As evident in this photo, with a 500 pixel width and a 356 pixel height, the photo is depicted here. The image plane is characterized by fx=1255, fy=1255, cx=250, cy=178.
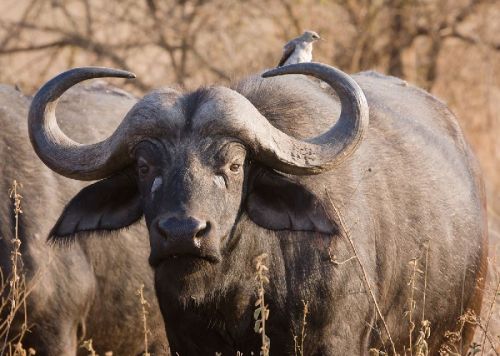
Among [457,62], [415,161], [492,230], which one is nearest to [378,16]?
[457,62]

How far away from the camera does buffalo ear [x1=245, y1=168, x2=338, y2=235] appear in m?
5.22

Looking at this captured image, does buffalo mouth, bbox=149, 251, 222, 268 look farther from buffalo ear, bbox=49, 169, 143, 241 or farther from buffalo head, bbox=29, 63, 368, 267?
buffalo ear, bbox=49, 169, 143, 241

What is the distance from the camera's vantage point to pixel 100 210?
5562mm

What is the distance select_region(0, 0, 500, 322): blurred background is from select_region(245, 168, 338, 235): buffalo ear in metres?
7.52

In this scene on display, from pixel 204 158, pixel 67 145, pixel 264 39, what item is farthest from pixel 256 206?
pixel 264 39

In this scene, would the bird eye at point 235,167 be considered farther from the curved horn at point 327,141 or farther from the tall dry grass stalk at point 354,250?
the tall dry grass stalk at point 354,250

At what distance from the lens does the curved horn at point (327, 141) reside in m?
5.20

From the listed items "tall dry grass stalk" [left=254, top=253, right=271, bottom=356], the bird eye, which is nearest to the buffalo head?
the bird eye

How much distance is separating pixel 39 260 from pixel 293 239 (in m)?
1.74

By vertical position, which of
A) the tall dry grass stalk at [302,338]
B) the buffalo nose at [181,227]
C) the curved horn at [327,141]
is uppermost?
the curved horn at [327,141]

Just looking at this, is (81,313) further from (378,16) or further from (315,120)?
(378,16)

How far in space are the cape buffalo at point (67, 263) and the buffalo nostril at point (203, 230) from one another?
5.95ft

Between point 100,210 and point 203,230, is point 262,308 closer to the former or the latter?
point 203,230

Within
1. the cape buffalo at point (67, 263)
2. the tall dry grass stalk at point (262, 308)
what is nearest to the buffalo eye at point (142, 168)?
the tall dry grass stalk at point (262, 308)
